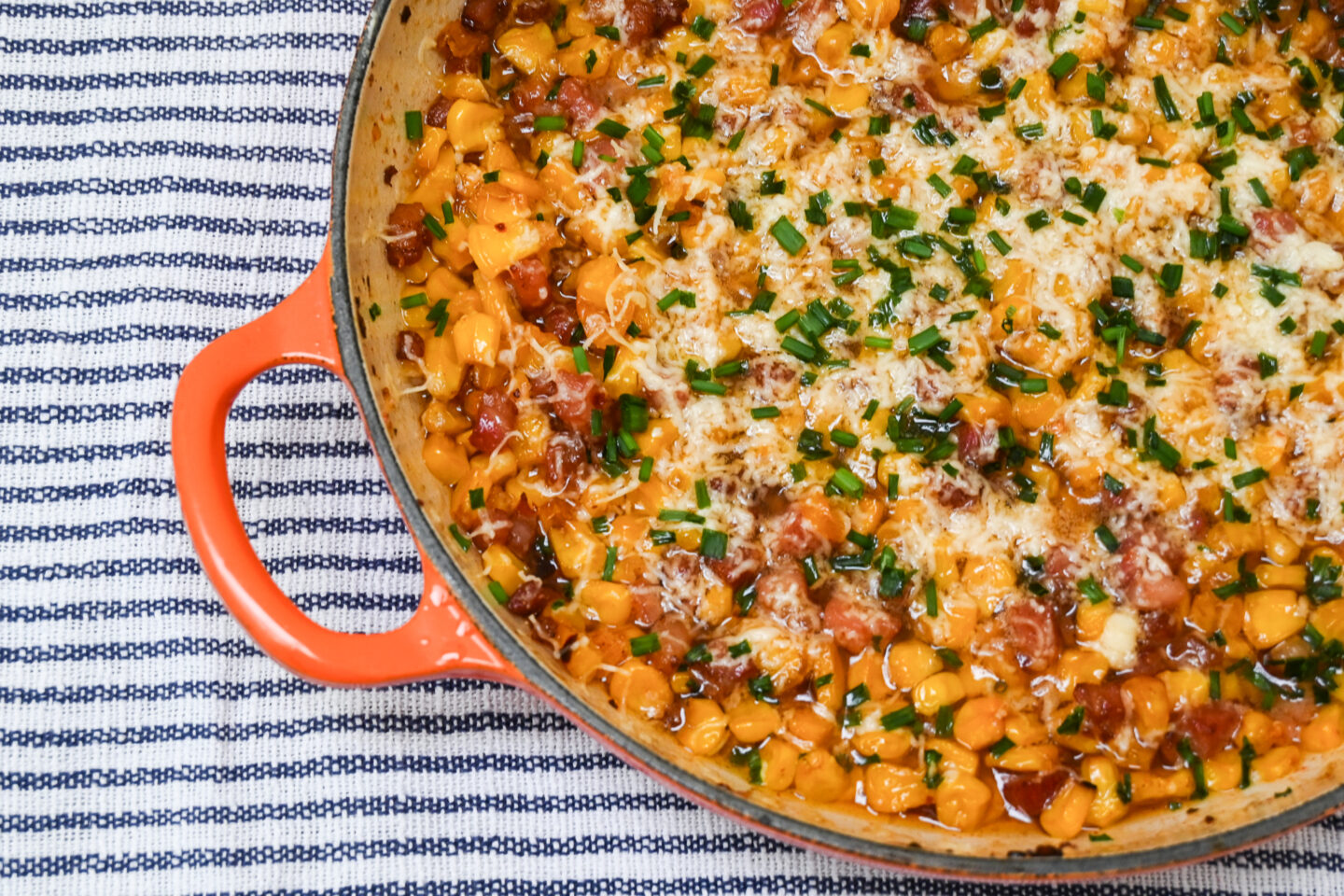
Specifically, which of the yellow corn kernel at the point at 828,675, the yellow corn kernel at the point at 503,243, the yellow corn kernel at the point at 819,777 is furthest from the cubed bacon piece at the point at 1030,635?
the yellow corn kernel at the point at 503,243

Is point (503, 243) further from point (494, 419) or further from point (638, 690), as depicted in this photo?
point (638, 690)

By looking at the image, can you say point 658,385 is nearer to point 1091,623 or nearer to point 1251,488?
point 1091,623

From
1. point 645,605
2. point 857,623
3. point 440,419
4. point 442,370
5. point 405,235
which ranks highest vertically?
point 405,235

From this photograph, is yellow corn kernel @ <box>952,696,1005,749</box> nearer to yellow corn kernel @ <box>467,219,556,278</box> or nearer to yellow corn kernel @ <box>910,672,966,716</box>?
yellow corn kernel @ <box>910,672,966,716</box>

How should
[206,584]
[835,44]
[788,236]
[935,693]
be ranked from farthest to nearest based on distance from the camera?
[206,584], [835,44], [788,236], [935,693]

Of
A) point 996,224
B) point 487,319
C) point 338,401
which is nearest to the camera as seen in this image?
point 487,319

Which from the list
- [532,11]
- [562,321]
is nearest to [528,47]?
[532,11]

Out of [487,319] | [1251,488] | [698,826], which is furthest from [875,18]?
[698,826]
